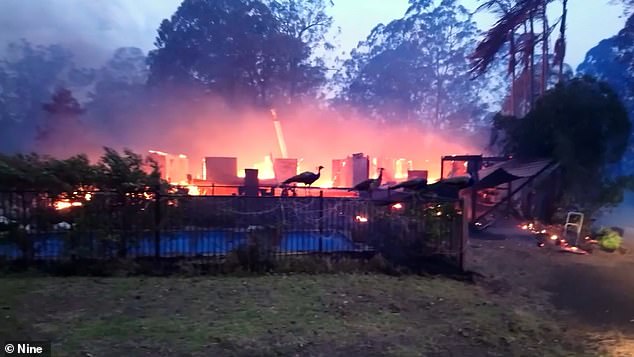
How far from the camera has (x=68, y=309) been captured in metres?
5.74

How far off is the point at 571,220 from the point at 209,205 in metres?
9.88

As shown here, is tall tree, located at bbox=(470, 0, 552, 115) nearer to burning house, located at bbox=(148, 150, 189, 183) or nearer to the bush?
the bush

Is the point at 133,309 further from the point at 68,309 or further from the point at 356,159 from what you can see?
the point at 356,159

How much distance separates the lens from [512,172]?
13711mm

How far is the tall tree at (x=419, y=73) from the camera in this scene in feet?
161

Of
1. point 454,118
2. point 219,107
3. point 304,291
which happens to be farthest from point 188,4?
point 304,291

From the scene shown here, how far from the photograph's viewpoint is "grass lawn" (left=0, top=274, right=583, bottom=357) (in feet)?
15.7

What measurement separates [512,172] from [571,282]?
218 inches

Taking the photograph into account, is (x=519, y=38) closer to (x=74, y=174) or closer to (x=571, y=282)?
(x=571, y=282)

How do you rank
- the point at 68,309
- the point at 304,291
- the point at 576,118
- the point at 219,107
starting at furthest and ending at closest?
the point at 219,107, the point at 576,118, the point at 304,291, the point at 68,309

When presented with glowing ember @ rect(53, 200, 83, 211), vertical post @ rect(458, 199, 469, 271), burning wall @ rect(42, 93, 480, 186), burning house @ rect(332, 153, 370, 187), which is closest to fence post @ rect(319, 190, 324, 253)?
vertical post @ rect(458, 199, 469, 271)

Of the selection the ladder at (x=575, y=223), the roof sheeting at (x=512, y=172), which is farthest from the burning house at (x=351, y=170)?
the ladder at (x=575, y=223)

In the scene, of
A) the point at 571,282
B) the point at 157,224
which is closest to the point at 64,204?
the point at 157,224

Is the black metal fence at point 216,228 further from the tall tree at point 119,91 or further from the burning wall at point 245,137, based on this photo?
the tall tree at point 119,91
